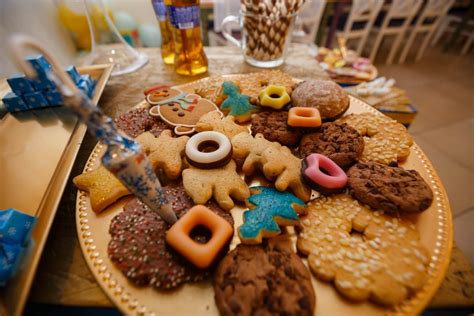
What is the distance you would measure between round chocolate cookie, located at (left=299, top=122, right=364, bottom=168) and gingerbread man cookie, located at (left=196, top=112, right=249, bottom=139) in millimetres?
186

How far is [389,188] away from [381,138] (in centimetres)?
22

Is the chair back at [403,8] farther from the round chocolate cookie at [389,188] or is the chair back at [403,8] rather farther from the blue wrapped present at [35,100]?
the blue wrapped present at [35,100]

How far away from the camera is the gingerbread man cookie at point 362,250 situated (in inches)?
18.6

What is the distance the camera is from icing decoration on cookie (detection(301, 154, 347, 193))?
1.95 feet

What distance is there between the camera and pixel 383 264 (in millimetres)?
496

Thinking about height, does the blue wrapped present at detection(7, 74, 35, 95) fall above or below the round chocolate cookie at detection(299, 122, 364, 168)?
below

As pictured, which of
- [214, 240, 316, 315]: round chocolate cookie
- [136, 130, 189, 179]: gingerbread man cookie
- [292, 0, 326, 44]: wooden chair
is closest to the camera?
[214, 240, 316, 315]: round chocolate cookie

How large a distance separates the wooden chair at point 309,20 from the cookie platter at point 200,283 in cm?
209

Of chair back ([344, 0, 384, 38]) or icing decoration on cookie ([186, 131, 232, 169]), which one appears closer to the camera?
icing decoration on cookie ([186, 131, 232, 169])

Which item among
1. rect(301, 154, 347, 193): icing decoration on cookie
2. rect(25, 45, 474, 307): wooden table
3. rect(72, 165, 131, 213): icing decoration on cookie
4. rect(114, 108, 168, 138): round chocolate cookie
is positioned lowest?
rect(25, 45, 474, 307): wooden table

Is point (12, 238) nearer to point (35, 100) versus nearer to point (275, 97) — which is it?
point (35, 100)

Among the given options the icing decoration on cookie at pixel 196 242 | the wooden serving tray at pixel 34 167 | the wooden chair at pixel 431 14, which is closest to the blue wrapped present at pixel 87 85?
the wooden serving tray at pixel 34 167

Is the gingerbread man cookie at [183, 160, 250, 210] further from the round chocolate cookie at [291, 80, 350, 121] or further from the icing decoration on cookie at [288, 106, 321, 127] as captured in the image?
the round chocolate cookie at [291, 80, 350, 121]

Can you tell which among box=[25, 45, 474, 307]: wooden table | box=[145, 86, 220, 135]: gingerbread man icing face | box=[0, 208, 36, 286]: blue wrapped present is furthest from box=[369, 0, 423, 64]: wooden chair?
box=[0, 208, 36, 286]: blue wrapped present
